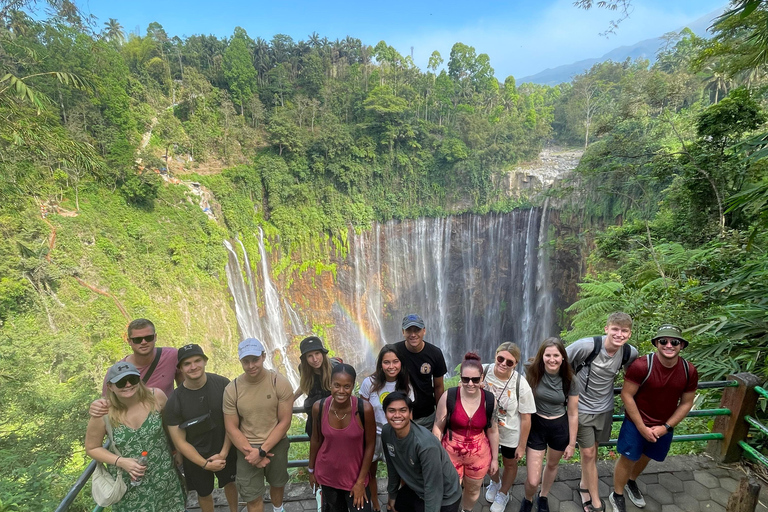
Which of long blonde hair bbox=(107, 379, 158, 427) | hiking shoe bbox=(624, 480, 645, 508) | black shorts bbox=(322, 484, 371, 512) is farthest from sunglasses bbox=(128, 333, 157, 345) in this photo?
hiking shoe bbox=(624, 480, 645, 508)

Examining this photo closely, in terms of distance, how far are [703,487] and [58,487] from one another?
25.9ft

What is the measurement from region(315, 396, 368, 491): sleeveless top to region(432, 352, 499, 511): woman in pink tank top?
1.76 feet

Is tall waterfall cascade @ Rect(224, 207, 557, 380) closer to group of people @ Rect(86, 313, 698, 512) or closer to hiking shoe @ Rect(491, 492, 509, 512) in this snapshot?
group of people @ Rect(86, 313, 698, 512)

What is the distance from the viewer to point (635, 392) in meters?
2.60

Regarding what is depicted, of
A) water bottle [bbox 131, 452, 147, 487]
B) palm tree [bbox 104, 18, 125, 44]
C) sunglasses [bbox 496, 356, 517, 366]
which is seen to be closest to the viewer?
water bottle [bbox 131, 452, 147, 487]

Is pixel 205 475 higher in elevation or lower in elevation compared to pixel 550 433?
lower

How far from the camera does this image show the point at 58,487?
5.43m

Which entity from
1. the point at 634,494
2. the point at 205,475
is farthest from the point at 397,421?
the point at 634,494

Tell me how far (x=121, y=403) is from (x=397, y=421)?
167 centimetres

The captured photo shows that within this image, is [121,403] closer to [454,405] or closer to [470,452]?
[454,405]

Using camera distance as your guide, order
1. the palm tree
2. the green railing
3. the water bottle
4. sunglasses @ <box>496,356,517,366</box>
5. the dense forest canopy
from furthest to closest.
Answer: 1. the palm tree
2. the dense forest canopy
3. the green railing
4. sunglasses @ <box>496,356,517,366</box>
5. the water bottle

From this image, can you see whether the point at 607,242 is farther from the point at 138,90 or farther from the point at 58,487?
the point at 138,90

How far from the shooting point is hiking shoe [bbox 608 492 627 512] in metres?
2.74

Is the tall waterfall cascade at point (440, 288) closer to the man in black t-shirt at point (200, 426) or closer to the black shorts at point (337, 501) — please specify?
the man in black t-shirt at point (200, 426)
